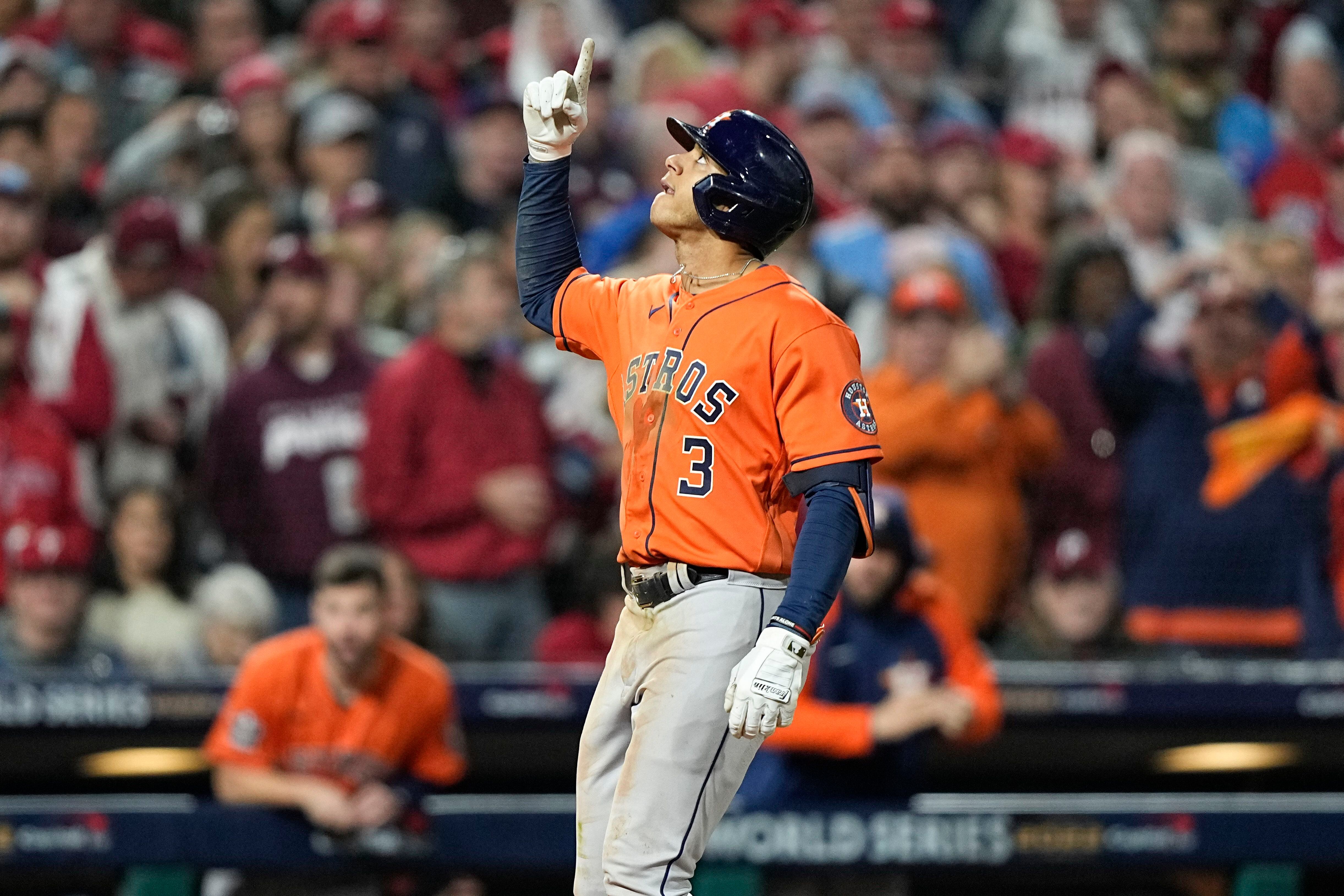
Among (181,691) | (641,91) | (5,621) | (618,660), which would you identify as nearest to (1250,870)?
(618,660)

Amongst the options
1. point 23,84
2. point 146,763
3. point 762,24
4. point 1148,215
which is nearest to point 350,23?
point 23,84

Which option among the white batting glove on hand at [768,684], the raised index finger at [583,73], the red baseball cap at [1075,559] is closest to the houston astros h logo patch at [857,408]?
the white batting glove on hand at [768,684]

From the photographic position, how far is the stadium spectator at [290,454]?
5.94 metres

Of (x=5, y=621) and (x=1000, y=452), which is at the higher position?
(x=1000, y=452)

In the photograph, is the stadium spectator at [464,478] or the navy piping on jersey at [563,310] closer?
the navy piping on jersey at [563,310]

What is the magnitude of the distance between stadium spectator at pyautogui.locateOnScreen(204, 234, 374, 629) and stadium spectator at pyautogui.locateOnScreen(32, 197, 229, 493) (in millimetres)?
184

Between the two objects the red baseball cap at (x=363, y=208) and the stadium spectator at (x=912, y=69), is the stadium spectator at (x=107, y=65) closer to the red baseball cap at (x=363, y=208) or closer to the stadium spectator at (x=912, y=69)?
the red baseball cap at (x=363, y=208)

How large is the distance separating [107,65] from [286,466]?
2.55 metres

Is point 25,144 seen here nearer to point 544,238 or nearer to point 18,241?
point 18,241

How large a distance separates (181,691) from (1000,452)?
2598 millimetres

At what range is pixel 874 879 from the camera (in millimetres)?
4684

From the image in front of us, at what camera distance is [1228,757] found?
566 centimetres

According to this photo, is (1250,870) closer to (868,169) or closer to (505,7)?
(868,169)

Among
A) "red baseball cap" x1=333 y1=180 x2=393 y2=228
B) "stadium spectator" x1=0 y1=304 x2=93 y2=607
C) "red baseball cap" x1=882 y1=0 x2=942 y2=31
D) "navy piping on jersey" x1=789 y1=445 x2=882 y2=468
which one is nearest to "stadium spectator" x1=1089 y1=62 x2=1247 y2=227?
"red baseball cap" x1=882 y1=0 x2=942 y2=31
